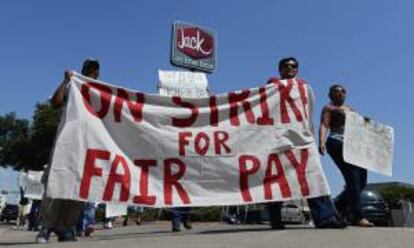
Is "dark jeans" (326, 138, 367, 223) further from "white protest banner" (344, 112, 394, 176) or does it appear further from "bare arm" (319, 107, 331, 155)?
"bare arm" (319, 107, 331, 155)

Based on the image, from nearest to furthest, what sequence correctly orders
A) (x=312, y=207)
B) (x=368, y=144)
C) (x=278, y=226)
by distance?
1. (x=312, y=207)
2. (x=278, y=226)
3. (x=368, y=144)

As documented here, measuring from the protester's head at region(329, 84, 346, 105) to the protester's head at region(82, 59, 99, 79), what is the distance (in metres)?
3.07

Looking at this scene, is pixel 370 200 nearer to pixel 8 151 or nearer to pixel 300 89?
pixel 300 89

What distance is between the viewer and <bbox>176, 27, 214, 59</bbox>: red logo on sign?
3081 cm

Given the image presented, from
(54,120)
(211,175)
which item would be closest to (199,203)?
(211,175)

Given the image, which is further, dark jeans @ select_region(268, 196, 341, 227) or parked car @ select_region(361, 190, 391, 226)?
parked car @ select_region(361, 190, 391, 226)

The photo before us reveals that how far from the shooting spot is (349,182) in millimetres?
8992

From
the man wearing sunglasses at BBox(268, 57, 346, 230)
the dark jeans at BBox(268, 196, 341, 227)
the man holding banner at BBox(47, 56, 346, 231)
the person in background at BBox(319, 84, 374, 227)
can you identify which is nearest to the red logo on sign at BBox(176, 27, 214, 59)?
the person in background at BBox(319, 84, 374, 227)

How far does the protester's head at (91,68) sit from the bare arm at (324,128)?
284 centimetres

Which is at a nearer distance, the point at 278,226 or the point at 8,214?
the point at 278,226

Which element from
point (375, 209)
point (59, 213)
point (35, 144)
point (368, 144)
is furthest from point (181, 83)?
point (35, 144)

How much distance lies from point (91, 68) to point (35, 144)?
120 feet

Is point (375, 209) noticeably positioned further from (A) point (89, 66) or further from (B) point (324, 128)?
(A) point (89, 66)

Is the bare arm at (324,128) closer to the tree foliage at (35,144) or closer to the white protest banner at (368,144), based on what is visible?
the white protest banner at (368,144)
